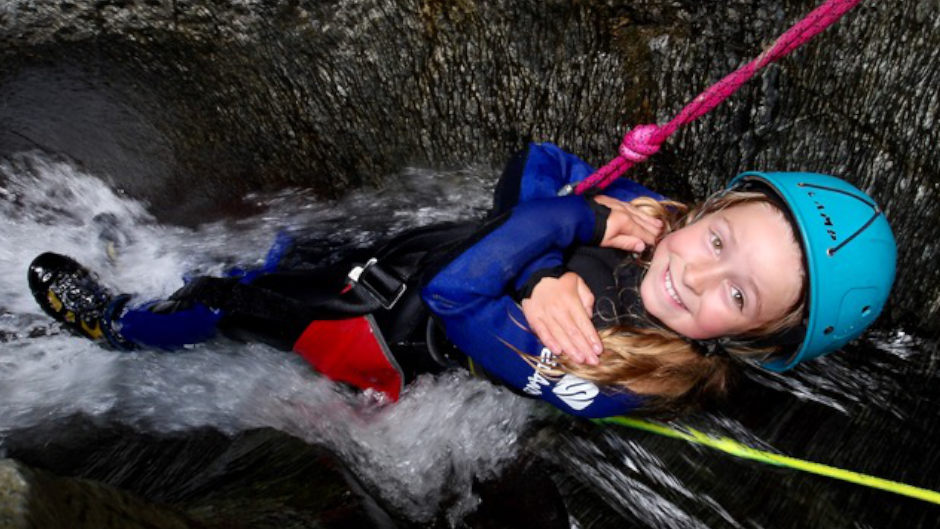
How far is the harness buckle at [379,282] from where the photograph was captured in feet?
7.49

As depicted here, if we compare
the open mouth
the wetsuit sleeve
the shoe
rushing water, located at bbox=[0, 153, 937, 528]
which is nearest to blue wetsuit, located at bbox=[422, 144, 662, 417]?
the wetsuit sleeve

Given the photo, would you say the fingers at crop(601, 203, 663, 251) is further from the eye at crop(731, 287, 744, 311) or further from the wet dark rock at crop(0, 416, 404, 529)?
the wet dark rock at crop(0, 416, 404, 529)

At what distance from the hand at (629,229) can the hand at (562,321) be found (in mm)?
302

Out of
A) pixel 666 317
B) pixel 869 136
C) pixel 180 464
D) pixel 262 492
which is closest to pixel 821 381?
pixel 869 136

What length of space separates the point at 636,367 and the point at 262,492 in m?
1.31

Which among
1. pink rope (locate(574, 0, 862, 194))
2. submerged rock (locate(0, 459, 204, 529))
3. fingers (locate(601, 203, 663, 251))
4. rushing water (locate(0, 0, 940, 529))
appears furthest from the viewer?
rushing water (locate(0, 0, 940, 529))

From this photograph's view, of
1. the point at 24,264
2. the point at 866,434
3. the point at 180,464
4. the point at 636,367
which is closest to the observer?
the point at 636,367

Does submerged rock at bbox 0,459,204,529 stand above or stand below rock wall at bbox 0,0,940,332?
below

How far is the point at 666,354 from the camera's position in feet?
6.59

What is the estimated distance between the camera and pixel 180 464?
94.8 inches

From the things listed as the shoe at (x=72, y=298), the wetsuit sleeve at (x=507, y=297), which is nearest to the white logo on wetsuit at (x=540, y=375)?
the wetsuit sleeve at (x=507, y=297)

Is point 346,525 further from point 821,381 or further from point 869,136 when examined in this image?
point 869,136

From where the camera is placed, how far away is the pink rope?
1.70 meters

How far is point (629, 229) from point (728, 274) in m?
0.42
